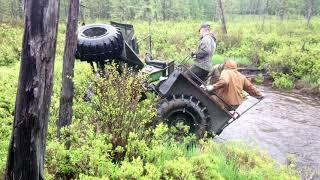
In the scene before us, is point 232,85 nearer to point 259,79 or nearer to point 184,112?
point 184,112

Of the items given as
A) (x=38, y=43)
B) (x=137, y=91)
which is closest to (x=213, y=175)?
(x=137, y=91)

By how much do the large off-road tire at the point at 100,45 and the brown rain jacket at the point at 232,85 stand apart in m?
2.17

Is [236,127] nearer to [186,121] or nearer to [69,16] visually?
[186,121]

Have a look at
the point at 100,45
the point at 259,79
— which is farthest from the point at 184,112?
the point at 259,79

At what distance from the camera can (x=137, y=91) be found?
19.9 feet

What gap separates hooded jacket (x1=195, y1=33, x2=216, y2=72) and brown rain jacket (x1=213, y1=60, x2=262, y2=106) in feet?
2.97

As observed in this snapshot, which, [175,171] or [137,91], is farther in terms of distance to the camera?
[137,91]

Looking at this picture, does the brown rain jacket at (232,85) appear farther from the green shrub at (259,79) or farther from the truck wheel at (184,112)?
the green shrub at (259,79)

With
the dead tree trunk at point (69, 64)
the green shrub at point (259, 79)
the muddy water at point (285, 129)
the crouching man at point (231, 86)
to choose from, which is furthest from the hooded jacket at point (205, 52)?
the green shrub at point (259, 79)

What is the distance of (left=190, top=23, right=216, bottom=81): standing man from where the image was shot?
9.48m

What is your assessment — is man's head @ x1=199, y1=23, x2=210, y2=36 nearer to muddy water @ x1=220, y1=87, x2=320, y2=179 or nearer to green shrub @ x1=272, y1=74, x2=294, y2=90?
muddy water @ x1=220, y1=87, x2=320, y2=179

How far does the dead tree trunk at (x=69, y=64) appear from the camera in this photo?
6309 millimetres

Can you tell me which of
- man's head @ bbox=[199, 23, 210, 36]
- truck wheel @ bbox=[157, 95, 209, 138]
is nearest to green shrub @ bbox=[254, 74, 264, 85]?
man's head @ bbox=[199, 23, 210, 36]

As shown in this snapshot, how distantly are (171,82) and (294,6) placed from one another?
40.6 meters
